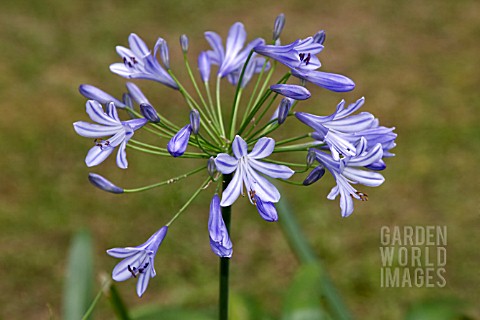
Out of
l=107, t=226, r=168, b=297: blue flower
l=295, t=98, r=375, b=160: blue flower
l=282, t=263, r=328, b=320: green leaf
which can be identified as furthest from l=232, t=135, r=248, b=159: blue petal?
l=282, t=263, r=328, b=320: green leaf

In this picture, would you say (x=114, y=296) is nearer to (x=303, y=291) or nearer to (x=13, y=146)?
(x=303, y=291)

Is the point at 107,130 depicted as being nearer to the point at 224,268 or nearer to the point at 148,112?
the point at 148,112

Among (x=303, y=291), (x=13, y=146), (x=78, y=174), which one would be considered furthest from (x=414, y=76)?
(x=303, y=291)

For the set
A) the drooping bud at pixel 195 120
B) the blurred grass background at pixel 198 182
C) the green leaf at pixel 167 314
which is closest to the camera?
the drooping bud at pixel 195 120

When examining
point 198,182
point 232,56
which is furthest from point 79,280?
point 198,182

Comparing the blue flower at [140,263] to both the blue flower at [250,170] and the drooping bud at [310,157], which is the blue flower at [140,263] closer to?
the blue flower at [250,170]

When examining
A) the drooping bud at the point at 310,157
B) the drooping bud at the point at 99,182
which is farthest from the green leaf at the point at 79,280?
the drooping bud at the point at 310,157
